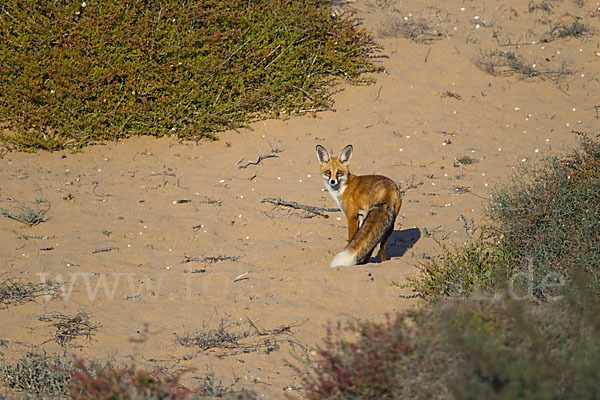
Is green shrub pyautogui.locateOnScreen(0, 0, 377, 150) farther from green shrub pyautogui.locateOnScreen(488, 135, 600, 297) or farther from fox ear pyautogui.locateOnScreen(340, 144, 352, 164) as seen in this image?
green shrub pyautogui.locateOnScreen(488, 135, 600, 297)

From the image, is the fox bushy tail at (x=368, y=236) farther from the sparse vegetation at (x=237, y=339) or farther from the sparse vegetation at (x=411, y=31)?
the sparse vegetation at (x=411, y=31)

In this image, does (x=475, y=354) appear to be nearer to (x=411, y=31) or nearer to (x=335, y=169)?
(x=335, y=169)

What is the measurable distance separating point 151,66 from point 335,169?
4575mm

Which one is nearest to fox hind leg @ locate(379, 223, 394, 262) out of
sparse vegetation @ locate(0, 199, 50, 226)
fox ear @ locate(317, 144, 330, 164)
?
fox ear @ locate(317, 144, 330, 164)

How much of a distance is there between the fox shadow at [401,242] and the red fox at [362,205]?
1.56 feet

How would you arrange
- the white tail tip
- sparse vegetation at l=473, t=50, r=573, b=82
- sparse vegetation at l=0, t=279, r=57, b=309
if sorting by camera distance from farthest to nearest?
sparse vegetation at l=473, t=50, r=573, b=82 → the white tail tip → sparse vegetation at l=0, t=279, r=57, b=309

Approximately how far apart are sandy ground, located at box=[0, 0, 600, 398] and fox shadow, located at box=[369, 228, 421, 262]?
3 cm

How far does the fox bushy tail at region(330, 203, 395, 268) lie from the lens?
6.38 metres

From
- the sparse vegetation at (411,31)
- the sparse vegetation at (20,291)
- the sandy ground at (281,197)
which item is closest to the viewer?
the sandy ground at (281,197)

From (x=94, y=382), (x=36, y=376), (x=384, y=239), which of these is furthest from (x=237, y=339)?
(x=384, y=239)

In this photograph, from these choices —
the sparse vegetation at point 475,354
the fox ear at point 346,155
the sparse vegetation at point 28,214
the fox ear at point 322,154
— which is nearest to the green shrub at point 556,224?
the sparse vegetation at point 475,354

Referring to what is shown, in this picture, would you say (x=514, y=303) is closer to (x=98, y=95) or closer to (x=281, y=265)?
(x=281, y=265)

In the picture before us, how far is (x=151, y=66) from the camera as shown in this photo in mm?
10711

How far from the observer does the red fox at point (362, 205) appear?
6.45m
